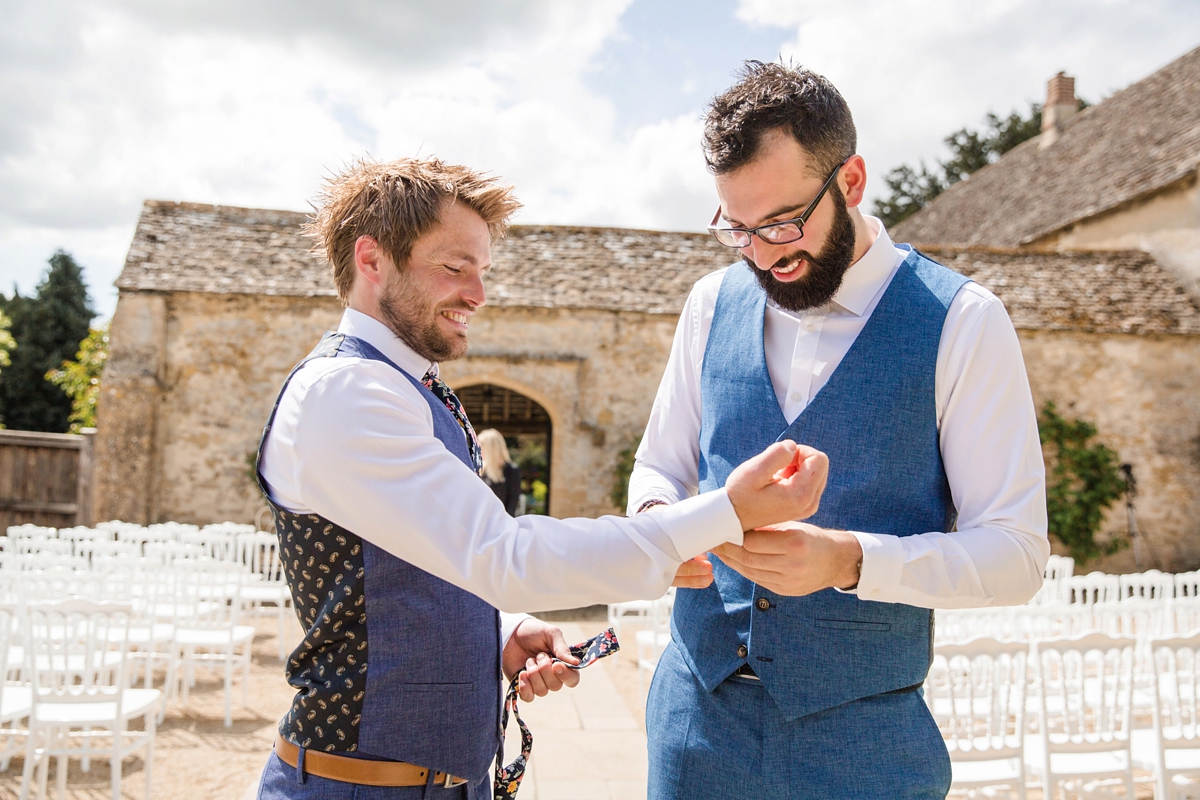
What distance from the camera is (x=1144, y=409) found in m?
11.9

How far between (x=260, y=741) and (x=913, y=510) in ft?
16.3

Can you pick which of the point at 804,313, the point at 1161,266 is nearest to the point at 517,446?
the point at 1161,266

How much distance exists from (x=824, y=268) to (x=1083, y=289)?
41.3ft

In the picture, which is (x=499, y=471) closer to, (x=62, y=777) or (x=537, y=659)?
(x=62, y=777)

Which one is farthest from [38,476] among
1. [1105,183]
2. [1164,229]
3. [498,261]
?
[1105,183]

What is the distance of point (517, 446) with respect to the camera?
100 feet

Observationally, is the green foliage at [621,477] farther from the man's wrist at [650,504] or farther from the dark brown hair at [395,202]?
the dark brown hair at [395,202]

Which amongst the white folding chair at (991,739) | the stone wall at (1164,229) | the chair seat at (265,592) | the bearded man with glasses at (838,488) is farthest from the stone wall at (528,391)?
the bearded man with glasses at (838,488)

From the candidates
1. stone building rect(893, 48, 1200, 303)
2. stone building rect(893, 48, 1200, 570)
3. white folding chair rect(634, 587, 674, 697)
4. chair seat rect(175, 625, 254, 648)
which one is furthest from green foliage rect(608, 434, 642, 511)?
stone building rect(893, 48, 1200, 303)

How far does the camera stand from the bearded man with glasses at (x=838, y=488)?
1.63 m

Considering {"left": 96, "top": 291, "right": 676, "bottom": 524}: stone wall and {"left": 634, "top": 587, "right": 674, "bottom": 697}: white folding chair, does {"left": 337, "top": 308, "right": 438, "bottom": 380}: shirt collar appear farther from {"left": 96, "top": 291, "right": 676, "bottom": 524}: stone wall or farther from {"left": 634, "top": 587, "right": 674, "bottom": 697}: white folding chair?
{"left": 96, "top": 291, "right": 676, "bottom": 524}: stone wall

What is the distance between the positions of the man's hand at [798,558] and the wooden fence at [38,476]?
39.1 feet

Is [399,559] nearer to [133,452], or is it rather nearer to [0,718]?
[0,718]

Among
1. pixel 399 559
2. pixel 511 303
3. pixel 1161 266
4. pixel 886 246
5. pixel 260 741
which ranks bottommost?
pixel 260 741
